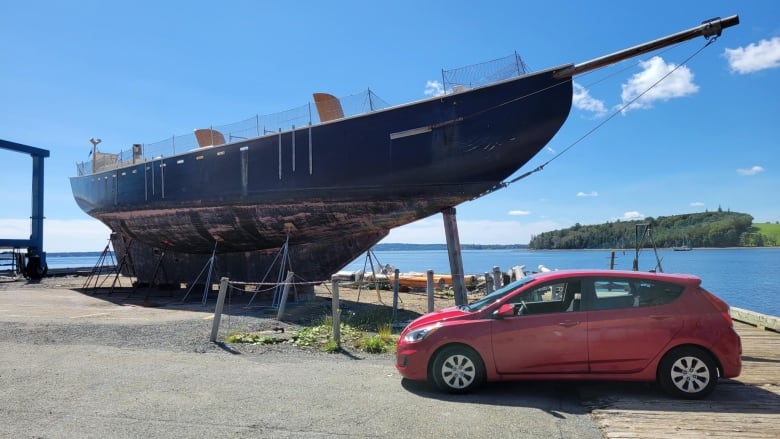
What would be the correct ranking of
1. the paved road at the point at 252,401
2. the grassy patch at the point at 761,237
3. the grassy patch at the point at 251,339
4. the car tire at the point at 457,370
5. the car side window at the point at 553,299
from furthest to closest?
1. the grassy patch at the point at 761,237
2. the grassy patch at the point at 251,339
3. the car side window at the point at 553,299
4. the car tire at the point at 457,370
5. the paved road at the point at 252,401

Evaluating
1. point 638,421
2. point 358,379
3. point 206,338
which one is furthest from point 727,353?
point 206,338

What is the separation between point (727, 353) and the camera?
5539 millimetres

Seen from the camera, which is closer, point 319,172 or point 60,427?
point 60,427

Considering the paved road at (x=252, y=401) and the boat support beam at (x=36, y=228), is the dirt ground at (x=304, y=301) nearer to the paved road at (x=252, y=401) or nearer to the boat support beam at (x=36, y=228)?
the paved road at (x=252, y=401)

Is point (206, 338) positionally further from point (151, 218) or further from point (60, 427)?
point (151, 218)

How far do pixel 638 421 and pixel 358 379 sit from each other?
11.1 ft

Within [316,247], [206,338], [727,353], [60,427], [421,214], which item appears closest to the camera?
[60,427]

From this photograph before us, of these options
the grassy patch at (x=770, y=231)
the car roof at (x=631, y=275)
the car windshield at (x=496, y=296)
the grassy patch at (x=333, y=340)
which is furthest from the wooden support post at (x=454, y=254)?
the grassy patch at (x=770, y=231)

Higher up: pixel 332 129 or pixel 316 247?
pixel 332 129

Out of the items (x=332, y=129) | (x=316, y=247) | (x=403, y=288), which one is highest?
(x=332, y=129)

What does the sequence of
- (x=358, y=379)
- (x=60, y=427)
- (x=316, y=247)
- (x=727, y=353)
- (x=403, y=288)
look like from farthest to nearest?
(x=403, y=288) → (x=316, y=247) → (x=358, y=379) → (x=727, y=353) → (x=60, y=427)

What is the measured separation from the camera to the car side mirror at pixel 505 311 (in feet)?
19.4

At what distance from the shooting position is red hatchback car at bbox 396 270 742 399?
5602mm

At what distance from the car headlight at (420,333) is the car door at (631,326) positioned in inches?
70.6
